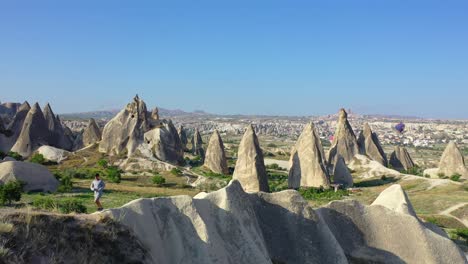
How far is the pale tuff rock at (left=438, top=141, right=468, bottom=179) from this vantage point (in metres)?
46.2

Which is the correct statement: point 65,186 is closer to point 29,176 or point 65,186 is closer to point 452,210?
point 29,176

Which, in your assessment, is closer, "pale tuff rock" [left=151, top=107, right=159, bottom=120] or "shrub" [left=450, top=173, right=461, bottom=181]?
"shrub" [left=450, top=173, right=461, bottom=181]

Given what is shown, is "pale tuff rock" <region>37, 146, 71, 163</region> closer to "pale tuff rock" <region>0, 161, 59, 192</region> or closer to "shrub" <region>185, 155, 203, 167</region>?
"shrub" <region>185, 155, 203, 167</region>

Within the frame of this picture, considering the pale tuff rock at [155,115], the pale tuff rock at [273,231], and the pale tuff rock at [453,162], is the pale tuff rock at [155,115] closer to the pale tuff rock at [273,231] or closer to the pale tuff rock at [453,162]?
the pale tuff rock at [453,162]

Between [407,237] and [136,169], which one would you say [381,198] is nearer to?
[407,237]

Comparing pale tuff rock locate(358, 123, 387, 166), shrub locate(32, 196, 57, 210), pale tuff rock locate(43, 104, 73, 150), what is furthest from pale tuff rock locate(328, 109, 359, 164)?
shrub locate(32, 196, 57, 210)

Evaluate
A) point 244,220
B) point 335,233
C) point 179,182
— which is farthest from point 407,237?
point 179,182

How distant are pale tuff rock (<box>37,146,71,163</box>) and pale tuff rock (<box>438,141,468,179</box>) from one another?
40.7m

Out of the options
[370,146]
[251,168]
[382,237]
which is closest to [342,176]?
[251,168]

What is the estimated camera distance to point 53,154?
47.1m

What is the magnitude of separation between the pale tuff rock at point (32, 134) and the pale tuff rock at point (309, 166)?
1187 inches

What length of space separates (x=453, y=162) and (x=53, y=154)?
42.8 metres

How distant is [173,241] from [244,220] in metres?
2.50

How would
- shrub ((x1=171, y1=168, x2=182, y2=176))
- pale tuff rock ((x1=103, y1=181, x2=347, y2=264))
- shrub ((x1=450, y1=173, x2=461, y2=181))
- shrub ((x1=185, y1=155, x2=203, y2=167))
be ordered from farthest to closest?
1. shrub ((x1=185, y1=155, x2=203, y2=167))
2. shrub ((x1=450, y1=173, x2=461, y2=181))
3. shrub ((x1=171, y1=168, x2=182, y2=176))
4. pale tuff rock ((x1=103, y1=181, x2=347, y2=264))
